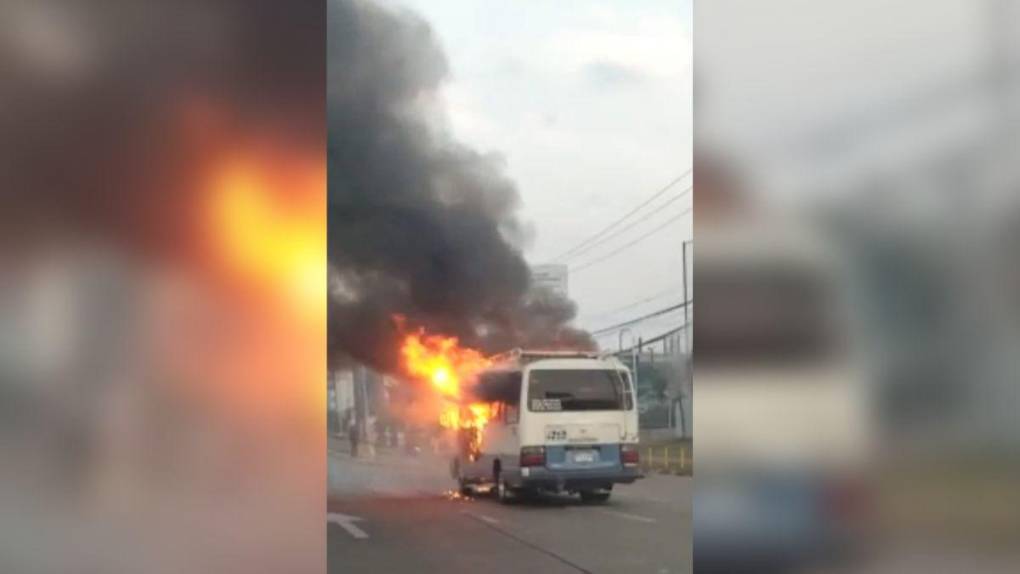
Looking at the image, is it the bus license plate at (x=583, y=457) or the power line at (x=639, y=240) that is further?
the bus license plate at (x=583, y=457)

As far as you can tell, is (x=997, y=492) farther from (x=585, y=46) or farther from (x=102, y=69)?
(x=102, y=69)

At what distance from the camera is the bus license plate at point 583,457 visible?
3.40 m

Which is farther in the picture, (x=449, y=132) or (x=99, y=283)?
(x=449, y=132)

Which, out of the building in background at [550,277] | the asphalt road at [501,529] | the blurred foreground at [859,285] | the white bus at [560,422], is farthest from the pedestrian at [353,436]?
the blurred foreground at [859,285]

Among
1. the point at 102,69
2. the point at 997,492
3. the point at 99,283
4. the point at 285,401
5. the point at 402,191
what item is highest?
the point at 102,69

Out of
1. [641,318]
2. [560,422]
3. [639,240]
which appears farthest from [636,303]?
[560,422]

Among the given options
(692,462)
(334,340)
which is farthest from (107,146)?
(692,462)

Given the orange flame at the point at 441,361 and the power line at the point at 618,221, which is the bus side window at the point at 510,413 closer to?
the orange flame at the point at 441,361

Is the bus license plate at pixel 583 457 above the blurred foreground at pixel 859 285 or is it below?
below

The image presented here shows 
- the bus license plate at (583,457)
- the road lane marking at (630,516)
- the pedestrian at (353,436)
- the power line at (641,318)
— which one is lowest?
the road lane marking at (630,516)

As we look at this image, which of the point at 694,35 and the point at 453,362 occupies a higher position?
the point at 694,35

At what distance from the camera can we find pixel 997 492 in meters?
2.88

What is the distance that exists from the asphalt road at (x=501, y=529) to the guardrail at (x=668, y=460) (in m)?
0.03

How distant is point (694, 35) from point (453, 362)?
53.8 inches
